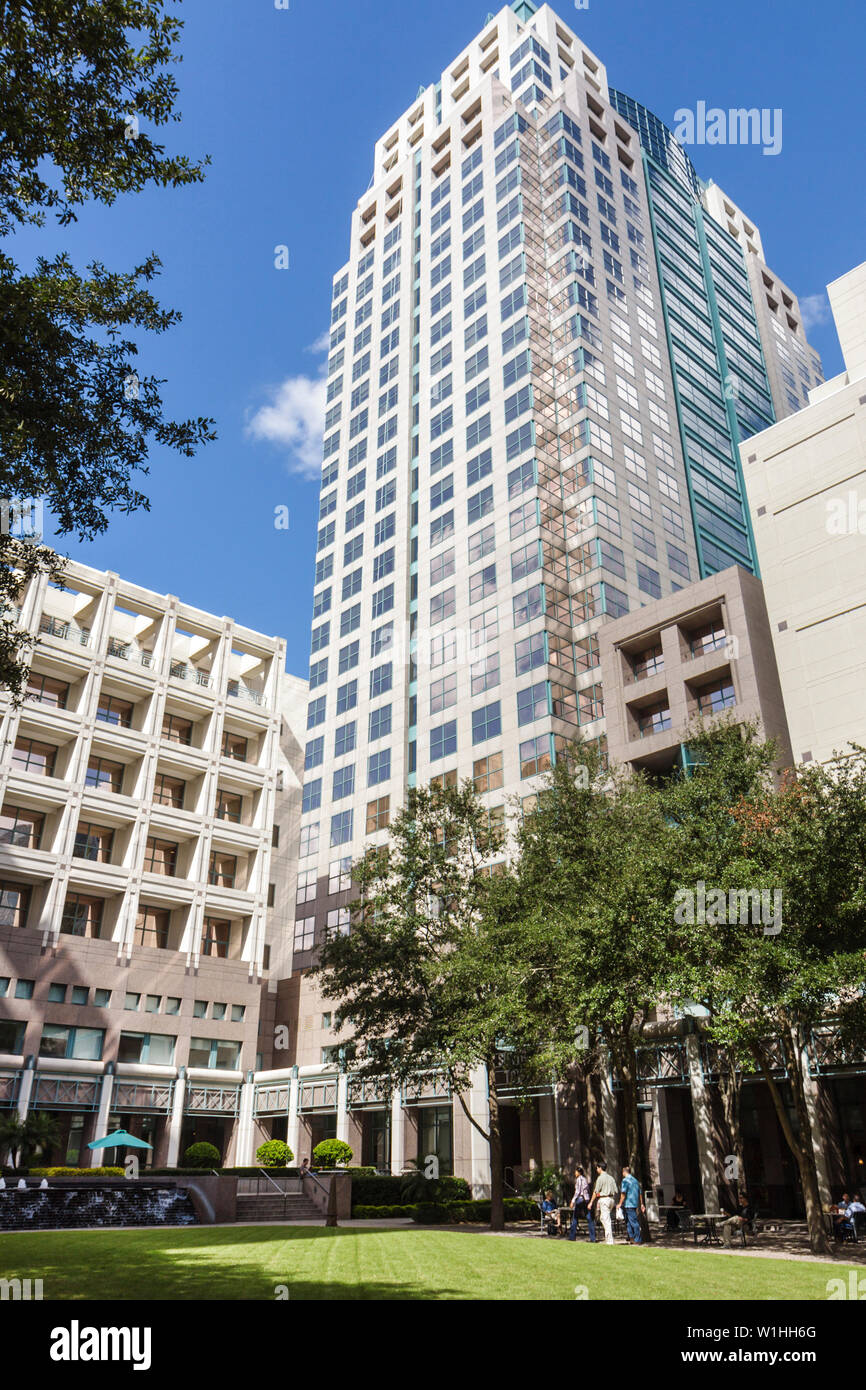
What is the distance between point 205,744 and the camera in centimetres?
6378

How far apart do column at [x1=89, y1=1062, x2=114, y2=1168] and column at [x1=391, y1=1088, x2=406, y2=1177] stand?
15308 mm

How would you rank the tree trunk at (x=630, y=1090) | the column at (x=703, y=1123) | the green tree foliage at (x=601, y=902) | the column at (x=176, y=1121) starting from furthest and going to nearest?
the column at (x=176, y=1121) → the column at (x=703, y=1123) → the tree trunk at (x=630, y=1090) → the green tree foliage at (x=601, y=902)

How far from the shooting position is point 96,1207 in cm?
3117

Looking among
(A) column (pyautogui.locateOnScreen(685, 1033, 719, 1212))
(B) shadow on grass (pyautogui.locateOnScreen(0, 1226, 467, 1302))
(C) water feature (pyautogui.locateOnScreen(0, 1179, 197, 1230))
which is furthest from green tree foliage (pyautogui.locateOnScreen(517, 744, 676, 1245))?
(C) water feature (pyautogui.locateOnScreen(0, 1179, 197, 1230))

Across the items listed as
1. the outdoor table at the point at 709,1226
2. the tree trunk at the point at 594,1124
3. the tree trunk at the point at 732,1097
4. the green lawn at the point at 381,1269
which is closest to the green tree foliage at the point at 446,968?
the tree trunk at the point at 594,1124

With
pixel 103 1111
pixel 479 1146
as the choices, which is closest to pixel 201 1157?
pixel 103 1111

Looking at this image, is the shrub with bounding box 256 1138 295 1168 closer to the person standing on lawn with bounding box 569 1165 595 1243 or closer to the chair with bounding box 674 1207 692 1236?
the chair with bounding box 674 1207 692 1236

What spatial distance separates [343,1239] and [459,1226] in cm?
1210

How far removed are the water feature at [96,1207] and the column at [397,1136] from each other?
2073 cm

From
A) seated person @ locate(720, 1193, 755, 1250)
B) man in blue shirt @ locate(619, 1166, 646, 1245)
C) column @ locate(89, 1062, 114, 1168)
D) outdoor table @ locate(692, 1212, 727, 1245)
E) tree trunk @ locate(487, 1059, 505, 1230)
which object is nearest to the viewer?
man in blue shirt @ locate(619, 1166, 646, 1245)

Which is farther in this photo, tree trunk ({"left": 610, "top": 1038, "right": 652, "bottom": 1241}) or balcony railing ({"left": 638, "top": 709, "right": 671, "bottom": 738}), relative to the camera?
balcony railing ({"left": 638, "top": 709, "right": 671, "bottom": 738})

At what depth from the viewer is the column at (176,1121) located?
5362cm

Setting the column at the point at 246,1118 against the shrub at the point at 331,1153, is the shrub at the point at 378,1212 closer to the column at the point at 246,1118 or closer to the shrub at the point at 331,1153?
the shrub at the point at 331,1153

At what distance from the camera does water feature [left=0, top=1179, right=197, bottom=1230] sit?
29406mm
